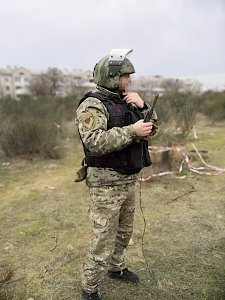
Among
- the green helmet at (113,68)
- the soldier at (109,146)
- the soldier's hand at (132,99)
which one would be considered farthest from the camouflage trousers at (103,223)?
the green helmet at (113,68)

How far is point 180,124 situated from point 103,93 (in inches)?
222

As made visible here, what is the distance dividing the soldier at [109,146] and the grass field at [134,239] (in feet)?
2.02

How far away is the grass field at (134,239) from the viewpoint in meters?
2.86

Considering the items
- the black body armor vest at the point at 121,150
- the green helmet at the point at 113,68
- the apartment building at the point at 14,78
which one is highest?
the green helmet at the point at 113,68

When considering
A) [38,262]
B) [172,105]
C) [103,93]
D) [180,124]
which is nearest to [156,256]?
[38,262]

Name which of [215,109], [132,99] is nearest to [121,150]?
[132,99]

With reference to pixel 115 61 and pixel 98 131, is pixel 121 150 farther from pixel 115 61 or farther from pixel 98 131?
pixel 115 61

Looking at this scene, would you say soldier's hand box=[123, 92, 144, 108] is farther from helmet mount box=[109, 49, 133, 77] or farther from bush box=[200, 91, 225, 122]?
bush box=[200, 91, 225, 122]

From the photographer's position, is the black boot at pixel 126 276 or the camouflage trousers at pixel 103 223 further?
the black boot at pixel 126 276

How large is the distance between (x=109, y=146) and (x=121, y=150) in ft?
0.74

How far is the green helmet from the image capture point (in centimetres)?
221

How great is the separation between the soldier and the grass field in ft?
2.02

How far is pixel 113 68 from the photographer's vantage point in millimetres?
2211

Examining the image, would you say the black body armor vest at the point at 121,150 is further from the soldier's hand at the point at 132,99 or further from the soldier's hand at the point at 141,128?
the soldier's hand at the point at 141,128
